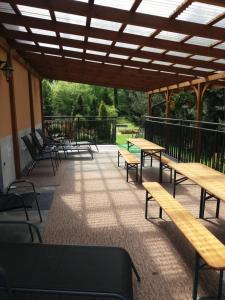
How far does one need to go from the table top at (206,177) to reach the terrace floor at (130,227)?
637 millimetres

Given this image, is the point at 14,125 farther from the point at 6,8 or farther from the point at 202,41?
the point at 202,41

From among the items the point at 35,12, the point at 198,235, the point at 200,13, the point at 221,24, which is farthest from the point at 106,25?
the point at 198,235

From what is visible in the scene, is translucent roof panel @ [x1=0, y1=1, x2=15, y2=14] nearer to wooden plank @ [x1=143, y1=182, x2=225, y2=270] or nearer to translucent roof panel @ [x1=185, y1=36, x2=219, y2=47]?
translucent roof panel @ [x1=185, y1=36, x2=219, y2=47]

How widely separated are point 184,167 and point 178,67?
12.5 feet

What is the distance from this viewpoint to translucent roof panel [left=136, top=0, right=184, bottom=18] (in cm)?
335

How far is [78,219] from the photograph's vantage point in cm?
386

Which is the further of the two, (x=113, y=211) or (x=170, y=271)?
(x=113, y=211)

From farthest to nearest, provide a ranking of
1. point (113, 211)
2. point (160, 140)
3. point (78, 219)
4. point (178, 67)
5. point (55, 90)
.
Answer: point (55, 90) → point (160, 140) → point (178, 67) → point (113, 211) → point (78, 219)

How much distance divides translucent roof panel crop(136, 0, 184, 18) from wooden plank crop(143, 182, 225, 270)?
2356 mm

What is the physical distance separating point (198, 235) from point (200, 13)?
2753 millimetres

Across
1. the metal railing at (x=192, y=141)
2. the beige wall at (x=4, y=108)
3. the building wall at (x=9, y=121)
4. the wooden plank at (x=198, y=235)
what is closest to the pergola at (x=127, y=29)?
the building wall at (x=9, y=121)

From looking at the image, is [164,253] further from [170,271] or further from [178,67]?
[178,67]

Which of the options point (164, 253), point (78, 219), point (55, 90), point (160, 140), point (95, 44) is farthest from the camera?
point (55, 90)

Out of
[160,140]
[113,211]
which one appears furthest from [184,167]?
[160,140]
